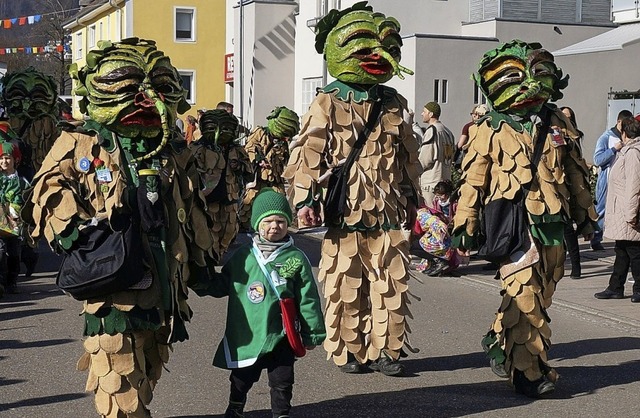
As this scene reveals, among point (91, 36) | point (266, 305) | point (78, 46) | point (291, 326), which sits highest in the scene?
point (91, 36)

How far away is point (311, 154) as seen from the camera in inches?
273

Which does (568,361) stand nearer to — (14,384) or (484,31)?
(14,384)

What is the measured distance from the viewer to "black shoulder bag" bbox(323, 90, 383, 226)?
7004mm

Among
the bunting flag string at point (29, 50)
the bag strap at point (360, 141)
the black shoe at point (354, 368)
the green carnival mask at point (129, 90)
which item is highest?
the bunting flag string at point (29, 50)

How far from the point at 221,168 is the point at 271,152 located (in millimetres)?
2403

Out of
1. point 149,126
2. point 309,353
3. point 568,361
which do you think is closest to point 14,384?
point 309,353

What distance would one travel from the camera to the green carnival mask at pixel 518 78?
21.6 feet

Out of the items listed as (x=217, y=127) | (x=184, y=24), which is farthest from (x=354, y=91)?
(x=184, y=24)

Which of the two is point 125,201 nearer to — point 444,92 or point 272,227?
point 272,227

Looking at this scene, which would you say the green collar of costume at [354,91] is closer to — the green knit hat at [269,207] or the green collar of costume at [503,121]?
the green collar of costume at [503,121]

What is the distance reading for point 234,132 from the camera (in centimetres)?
1284

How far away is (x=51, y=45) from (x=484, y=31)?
1378 inches

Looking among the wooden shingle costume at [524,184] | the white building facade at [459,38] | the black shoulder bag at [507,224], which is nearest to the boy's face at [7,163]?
the wooden shingle costume at [524,184]

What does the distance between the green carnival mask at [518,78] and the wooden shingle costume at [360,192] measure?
698 millimetres
